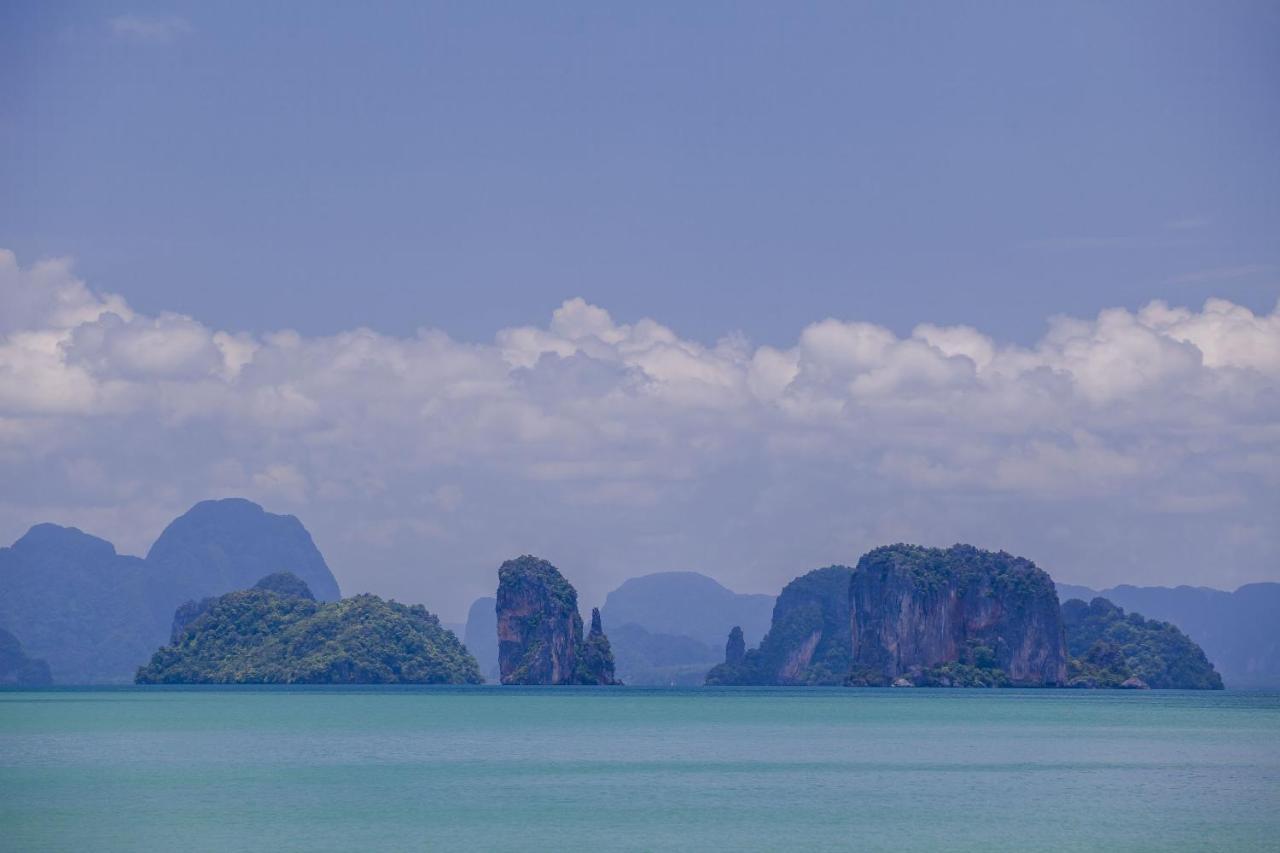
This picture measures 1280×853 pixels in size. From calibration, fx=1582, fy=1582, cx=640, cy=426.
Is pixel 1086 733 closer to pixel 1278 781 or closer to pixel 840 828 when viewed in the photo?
pixel 1278 781

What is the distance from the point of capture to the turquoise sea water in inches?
2218

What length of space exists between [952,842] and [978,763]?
3318 cm

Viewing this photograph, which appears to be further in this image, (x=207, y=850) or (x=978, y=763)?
(x=978, y=763)

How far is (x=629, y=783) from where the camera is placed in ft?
247

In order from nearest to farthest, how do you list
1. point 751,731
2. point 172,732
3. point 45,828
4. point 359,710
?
point 45,828, point 172,732, point 751,731, point 359,710

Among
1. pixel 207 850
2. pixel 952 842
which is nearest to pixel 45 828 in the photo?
A: pixel 207 850

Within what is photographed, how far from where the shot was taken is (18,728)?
112438 millimetres

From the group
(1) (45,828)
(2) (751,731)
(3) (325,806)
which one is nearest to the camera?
(1) (45,828)

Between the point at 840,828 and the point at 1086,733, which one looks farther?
the point at 1086,733

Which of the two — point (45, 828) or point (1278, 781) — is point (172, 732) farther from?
point (1278, 781)

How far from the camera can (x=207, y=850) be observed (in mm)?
52219

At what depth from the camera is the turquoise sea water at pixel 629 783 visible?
56.3 m

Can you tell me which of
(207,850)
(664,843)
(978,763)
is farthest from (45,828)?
(978,763)

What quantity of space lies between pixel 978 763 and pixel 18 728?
67.8 meters
